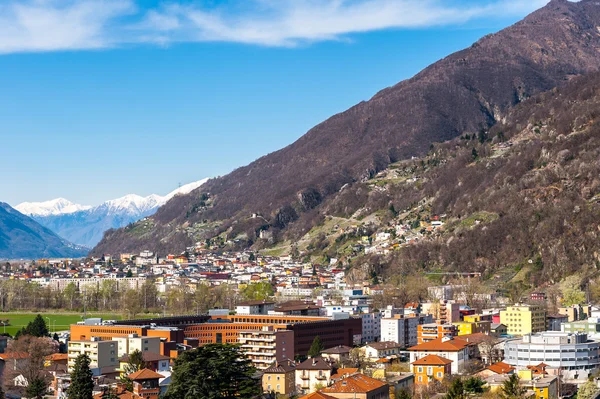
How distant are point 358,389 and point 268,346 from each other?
26.9 m

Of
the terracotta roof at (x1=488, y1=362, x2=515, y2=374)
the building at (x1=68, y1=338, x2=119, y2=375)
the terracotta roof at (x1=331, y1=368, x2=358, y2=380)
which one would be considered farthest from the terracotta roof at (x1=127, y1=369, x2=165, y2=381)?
the terracotta roof at (x1=488, y1=362, x2=515, y2=374)

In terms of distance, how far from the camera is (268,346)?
87.7m

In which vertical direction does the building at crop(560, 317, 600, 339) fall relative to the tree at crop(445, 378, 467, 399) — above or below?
above

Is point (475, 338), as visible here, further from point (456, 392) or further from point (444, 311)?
point (456, 392)

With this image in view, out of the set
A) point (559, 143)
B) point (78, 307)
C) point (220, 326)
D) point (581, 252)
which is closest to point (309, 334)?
point (220, 326)

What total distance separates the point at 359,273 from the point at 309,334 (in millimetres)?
73268

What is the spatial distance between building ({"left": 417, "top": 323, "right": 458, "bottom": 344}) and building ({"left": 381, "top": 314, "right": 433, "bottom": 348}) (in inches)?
52.0

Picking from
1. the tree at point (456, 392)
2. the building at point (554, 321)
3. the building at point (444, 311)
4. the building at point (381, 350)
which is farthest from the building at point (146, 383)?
the building at point (554, 321)

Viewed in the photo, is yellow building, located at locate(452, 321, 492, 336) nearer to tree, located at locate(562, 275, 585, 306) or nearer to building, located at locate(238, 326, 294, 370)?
building, located at locate(238, 326, 294, 370)

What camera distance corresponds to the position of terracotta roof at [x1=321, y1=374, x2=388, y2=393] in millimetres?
61375

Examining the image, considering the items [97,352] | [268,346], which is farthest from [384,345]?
[97,352]

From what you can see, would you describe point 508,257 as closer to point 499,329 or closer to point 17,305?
point 499,329

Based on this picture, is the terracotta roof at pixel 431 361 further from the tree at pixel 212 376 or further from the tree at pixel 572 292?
the tree at pixel 572 292

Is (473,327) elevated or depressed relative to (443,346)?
elevated
